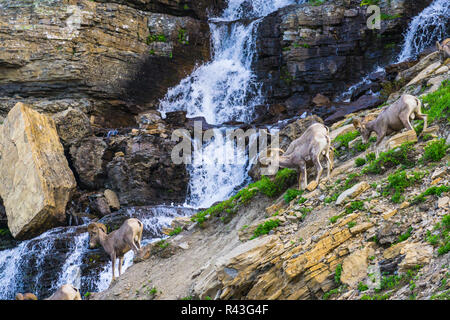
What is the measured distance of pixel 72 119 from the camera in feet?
94.4

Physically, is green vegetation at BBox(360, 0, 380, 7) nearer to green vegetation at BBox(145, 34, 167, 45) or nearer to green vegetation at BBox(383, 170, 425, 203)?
green vegetation at BBox(145, 34, 167, 45)

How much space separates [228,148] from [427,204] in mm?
19256

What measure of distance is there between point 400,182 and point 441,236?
2224mm

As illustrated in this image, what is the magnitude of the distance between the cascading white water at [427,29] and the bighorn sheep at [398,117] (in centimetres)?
1986

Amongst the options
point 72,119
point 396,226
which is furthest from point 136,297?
point 72,119

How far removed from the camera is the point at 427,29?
30.5m

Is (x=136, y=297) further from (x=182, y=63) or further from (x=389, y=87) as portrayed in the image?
(x=182, y=63)

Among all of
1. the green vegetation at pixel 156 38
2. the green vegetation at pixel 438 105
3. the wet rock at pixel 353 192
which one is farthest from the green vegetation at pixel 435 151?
the green vegetation at pixel 156 38

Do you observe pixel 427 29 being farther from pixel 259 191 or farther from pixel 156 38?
pixel 259 191

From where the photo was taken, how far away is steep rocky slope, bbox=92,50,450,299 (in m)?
8.11

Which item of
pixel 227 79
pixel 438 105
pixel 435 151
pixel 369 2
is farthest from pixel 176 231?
pixel 369 2

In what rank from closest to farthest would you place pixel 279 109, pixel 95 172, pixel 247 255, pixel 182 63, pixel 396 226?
pixel 396 226, pixel 247 255, pixel 95 172, pixel 279 109, pixel 182 63

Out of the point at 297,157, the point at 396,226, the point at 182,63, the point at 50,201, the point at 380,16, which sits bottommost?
the point at 50,201

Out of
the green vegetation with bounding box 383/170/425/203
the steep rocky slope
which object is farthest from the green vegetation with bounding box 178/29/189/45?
the green vegetation with bounding box 383/170/425/203
